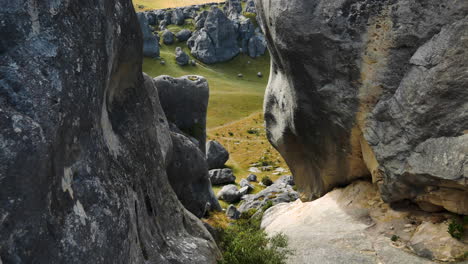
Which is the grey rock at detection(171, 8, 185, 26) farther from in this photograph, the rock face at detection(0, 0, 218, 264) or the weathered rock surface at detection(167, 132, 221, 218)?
the rock face at detection(0, 0, 218, 264)

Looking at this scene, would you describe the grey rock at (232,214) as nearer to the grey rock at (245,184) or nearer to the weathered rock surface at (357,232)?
the grey rock at (245,184)

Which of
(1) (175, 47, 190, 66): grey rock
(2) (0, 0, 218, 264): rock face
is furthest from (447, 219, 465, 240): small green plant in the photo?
(1) (175, 47, 190, 66): grey rock

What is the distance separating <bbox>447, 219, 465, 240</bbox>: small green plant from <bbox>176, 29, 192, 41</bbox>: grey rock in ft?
487

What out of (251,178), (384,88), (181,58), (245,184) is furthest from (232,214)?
(181,58)

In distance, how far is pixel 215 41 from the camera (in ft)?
477

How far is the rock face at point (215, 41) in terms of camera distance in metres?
143

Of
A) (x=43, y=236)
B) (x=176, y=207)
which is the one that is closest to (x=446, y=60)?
(x=176, y=207)

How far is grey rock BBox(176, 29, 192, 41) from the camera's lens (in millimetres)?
154625

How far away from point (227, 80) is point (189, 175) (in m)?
109

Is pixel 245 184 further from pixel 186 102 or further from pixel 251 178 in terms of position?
pixel 186 102

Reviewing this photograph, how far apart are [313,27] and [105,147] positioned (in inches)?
429

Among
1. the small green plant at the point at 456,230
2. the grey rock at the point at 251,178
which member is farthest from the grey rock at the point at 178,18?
the small green plant at the point at 456,230

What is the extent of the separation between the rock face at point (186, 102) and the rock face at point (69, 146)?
62.9 ft

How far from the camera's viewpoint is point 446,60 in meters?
13.8
